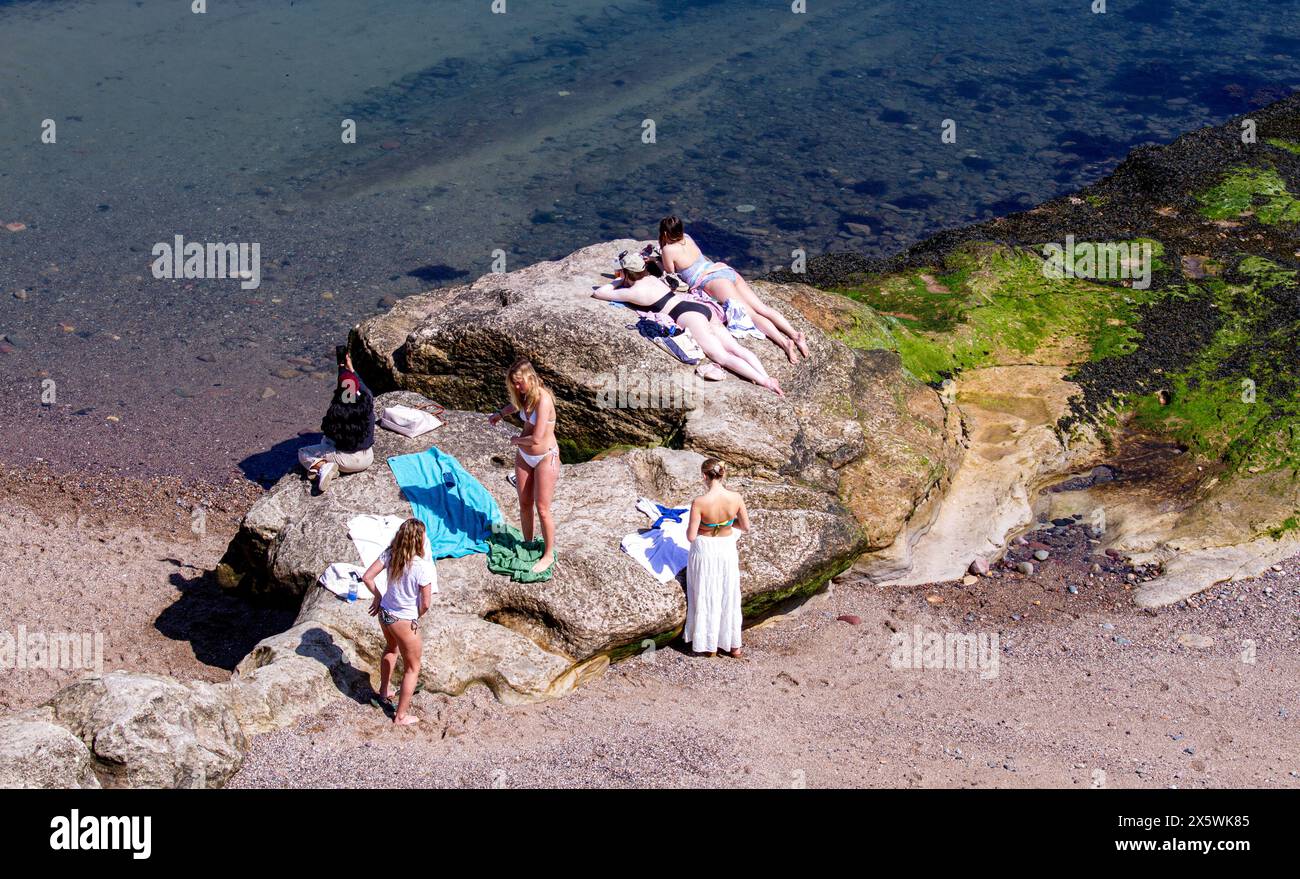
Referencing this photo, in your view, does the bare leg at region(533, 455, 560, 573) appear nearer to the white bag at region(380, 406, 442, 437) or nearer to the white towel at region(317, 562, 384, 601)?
the white towel at region(317, 562, 384, 601)

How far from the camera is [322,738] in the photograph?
9406mm

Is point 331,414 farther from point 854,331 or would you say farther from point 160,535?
point 854,331

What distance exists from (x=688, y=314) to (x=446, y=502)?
3.67m

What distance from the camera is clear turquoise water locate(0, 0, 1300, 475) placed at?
2036 cm

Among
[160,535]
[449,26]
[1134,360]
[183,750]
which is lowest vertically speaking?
[160,535]

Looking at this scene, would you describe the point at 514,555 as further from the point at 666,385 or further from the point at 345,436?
the point at 666,385

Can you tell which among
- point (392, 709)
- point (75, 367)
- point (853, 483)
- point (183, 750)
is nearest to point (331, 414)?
point (392, 709)

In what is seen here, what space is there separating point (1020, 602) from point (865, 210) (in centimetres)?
1376

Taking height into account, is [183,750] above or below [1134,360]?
below

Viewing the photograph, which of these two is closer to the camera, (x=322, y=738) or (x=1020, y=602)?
(x=322, y=738)
